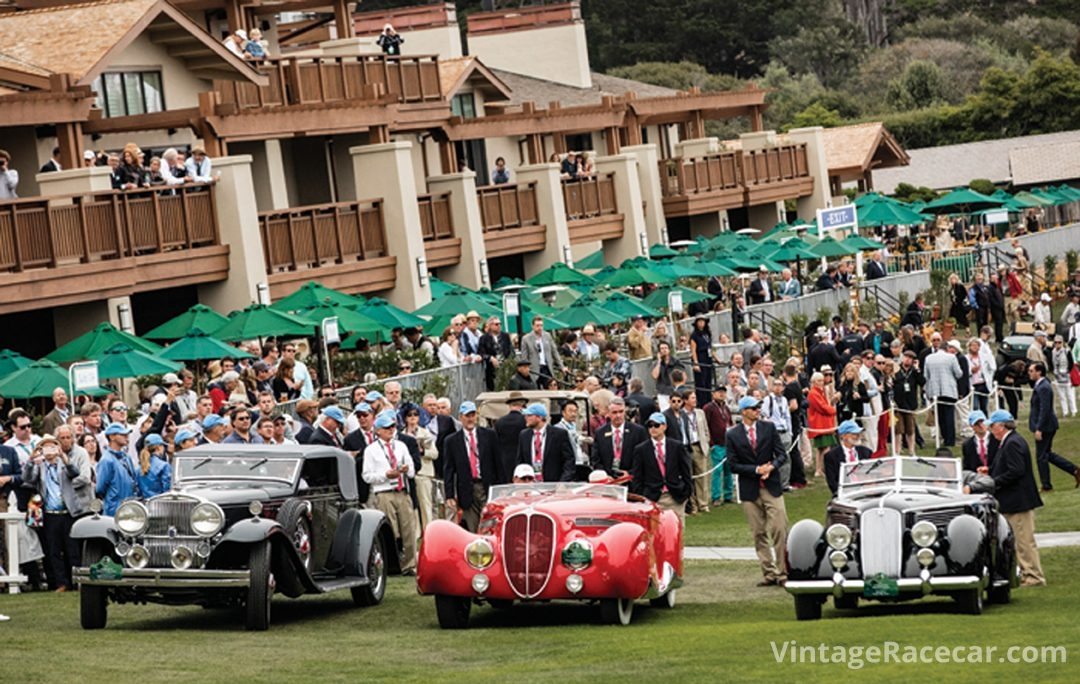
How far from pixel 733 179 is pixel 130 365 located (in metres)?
36.6

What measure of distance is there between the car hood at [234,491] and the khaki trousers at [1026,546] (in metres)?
6.75

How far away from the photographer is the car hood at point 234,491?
758 inches

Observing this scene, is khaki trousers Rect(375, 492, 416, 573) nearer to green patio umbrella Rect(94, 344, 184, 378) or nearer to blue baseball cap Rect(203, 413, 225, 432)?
blue baseball cap Rect(203, 413, 225, 432)

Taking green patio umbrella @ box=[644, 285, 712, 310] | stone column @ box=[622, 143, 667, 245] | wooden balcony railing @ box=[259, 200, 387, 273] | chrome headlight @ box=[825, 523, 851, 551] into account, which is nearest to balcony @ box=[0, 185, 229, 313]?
wooden balcony railing @ box=[259, 200, 387, 273]

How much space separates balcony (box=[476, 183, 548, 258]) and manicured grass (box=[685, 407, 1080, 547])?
16.7m

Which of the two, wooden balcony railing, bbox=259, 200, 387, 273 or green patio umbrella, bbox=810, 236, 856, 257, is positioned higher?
wooden balcony railing, bbox=259, 200, 387, 273

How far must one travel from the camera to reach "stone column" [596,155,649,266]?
55.3 metres

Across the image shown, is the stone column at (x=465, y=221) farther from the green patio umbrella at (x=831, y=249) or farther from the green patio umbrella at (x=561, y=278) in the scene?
the green patio umbrella at (x=831, y=249)

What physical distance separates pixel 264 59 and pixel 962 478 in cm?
→ 2592

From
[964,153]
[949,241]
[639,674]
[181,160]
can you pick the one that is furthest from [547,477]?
[964,153]

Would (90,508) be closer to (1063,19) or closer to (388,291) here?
(388,291)

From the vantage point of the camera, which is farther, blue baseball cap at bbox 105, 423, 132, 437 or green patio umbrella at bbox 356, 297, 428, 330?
green patio umbrella at bbox 356, 297, 428, 330

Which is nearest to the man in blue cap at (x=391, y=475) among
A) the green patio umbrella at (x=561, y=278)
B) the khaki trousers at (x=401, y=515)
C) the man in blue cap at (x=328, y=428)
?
the khaki trousers at (x=401, y=515)

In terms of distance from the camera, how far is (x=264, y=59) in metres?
43.4
